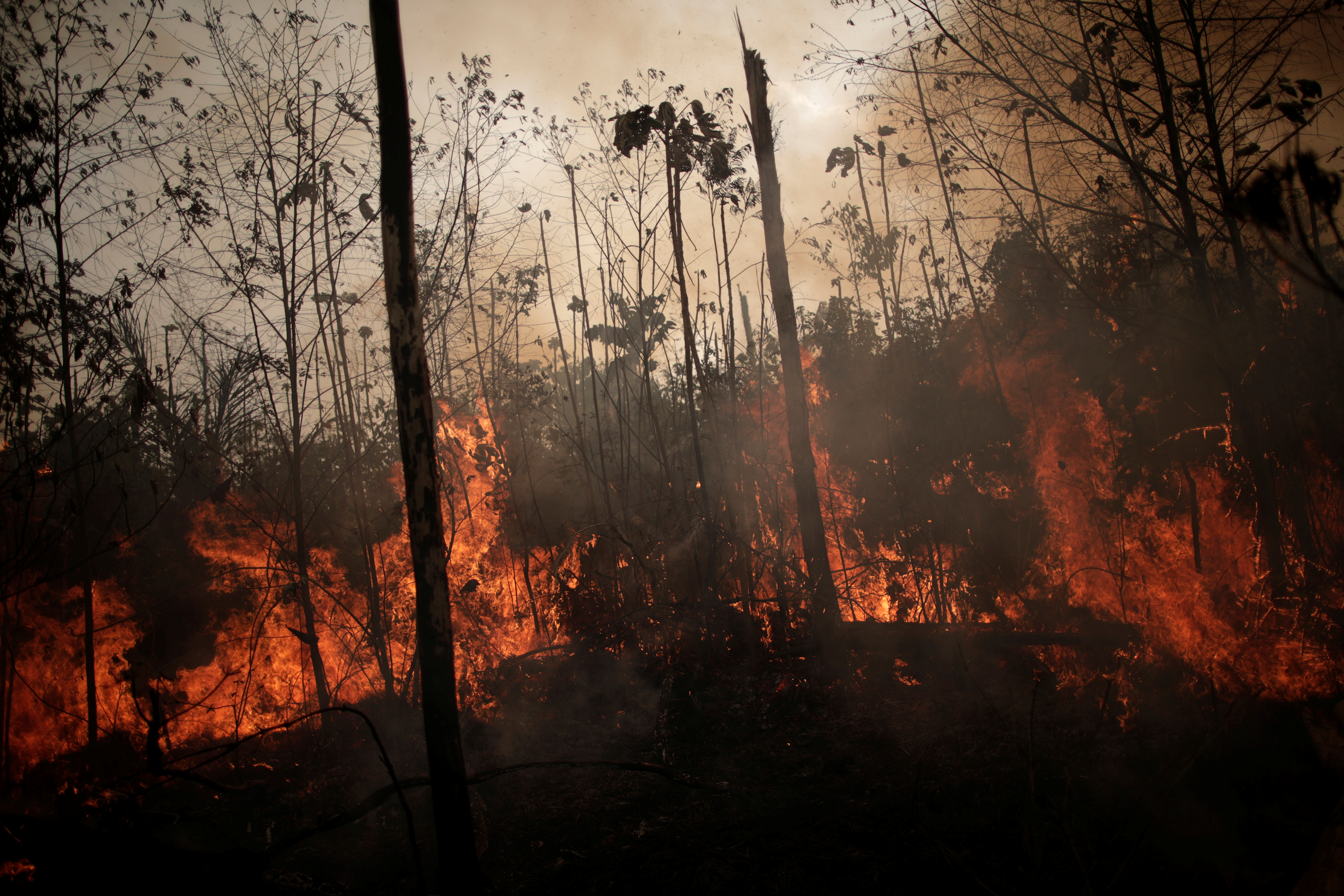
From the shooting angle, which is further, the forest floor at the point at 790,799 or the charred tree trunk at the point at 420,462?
the forest floor at the point at 790,799

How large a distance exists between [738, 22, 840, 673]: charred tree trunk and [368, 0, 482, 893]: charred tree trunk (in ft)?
17.8

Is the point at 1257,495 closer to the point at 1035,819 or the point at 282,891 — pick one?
the point at 1035,819

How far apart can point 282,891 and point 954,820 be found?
4.61m

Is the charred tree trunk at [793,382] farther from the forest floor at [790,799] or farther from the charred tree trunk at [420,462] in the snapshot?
the charred tree trunk at [420,462]

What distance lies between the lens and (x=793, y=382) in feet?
27.1

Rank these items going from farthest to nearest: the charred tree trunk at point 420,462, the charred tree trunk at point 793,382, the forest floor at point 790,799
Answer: the charred tree trunk at point 793,382, the forest floor at point 790,799, the charred tree trunk at point 420,462

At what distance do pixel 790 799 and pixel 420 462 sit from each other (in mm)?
4284

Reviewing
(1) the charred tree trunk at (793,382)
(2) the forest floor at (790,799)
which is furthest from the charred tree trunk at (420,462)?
(1) the charred tree trunk at (793,382)

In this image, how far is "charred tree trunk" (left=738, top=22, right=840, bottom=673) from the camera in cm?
796

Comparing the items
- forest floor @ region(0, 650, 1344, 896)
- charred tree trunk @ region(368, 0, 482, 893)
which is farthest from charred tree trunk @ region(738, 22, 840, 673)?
charred tree trunk @ region(368, 0, 482, 893)

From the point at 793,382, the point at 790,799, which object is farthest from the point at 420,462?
the point at 793,382

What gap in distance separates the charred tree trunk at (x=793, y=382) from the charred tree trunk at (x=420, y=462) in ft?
17.8

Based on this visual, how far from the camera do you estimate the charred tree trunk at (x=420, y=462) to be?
10.8 ft

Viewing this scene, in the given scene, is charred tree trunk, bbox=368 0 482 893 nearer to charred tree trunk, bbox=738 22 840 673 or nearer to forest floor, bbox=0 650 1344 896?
forest floor, bbox=0 650 1344 896
